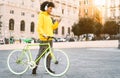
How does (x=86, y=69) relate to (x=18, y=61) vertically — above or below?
below

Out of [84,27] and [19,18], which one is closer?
[19,18]

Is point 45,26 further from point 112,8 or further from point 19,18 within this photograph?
point 112,8

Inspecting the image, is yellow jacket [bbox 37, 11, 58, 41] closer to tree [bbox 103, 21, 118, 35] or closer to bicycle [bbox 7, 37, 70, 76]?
bicycle [bbox 7, 37, 70, 76]

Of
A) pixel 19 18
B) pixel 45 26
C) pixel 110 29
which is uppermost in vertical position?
pixel 19 18

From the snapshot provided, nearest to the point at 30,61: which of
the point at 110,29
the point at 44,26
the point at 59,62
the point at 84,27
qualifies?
the point at 59,62

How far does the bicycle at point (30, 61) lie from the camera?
25.0 ft

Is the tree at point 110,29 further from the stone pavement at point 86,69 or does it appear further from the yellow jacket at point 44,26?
the yellow jacket at point 44,26

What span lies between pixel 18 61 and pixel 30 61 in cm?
30

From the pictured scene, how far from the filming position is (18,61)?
314 inches

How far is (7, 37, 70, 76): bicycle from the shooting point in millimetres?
7633

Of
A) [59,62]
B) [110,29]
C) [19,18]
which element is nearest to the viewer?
[59,62]

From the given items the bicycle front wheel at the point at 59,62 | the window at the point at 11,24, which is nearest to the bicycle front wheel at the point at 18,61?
the bicycle front wheel at the point at 59,62

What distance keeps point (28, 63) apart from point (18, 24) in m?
52.4

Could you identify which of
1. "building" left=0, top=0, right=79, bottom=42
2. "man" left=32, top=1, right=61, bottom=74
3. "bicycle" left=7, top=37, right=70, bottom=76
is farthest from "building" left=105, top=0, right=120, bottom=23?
"bicycle" left=7, top=37, right=70, bottom=76
